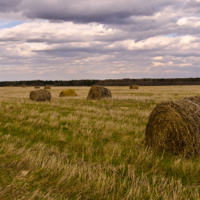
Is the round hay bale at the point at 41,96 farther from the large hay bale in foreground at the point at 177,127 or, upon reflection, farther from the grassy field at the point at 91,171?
the large hay bale in foreground at the point at 177,127

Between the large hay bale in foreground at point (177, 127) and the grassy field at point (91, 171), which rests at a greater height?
the large hay bale in foreground at point (177, 127)

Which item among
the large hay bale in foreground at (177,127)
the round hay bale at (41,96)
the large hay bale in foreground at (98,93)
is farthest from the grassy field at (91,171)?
the large hay bale in foreground at (98,93)

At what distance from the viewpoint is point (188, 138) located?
18.5 feet

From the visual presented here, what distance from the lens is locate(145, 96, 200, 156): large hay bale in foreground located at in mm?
5590

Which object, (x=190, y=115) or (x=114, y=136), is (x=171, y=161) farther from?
(x=114, y=136)

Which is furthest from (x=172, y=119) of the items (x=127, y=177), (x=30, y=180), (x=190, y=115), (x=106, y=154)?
(x=30, y=180)

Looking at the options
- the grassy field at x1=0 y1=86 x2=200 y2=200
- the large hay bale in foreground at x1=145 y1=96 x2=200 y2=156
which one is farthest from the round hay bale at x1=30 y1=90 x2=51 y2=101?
the large hay bale in foreground at x1=145 y1=96 x2=200 y2=156

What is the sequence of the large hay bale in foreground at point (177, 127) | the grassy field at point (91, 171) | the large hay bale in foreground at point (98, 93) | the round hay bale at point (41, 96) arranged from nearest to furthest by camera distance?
the grassy field at point (91, 171) → the large hay bale in foreground at point (177, 127) → the round hay bale at point (41, 96) → the large hay bale in foreground at point (98, 93)

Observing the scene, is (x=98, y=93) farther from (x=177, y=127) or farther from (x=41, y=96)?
(x=177, y=127)

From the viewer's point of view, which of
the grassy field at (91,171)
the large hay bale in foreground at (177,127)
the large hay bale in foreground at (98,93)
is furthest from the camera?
the large hay bale in foreground at (98,93)

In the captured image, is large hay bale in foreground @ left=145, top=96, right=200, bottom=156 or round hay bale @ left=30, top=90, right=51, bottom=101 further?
round hay bale @ left=30, top=90, right=51, bottom=101

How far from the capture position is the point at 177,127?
5.84 m

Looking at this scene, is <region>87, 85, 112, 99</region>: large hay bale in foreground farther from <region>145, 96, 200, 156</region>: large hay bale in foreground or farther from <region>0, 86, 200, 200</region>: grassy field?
<region>145, 96, 200, 156</region>: large hay bale in foreground

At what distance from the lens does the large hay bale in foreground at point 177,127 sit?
559 cm
